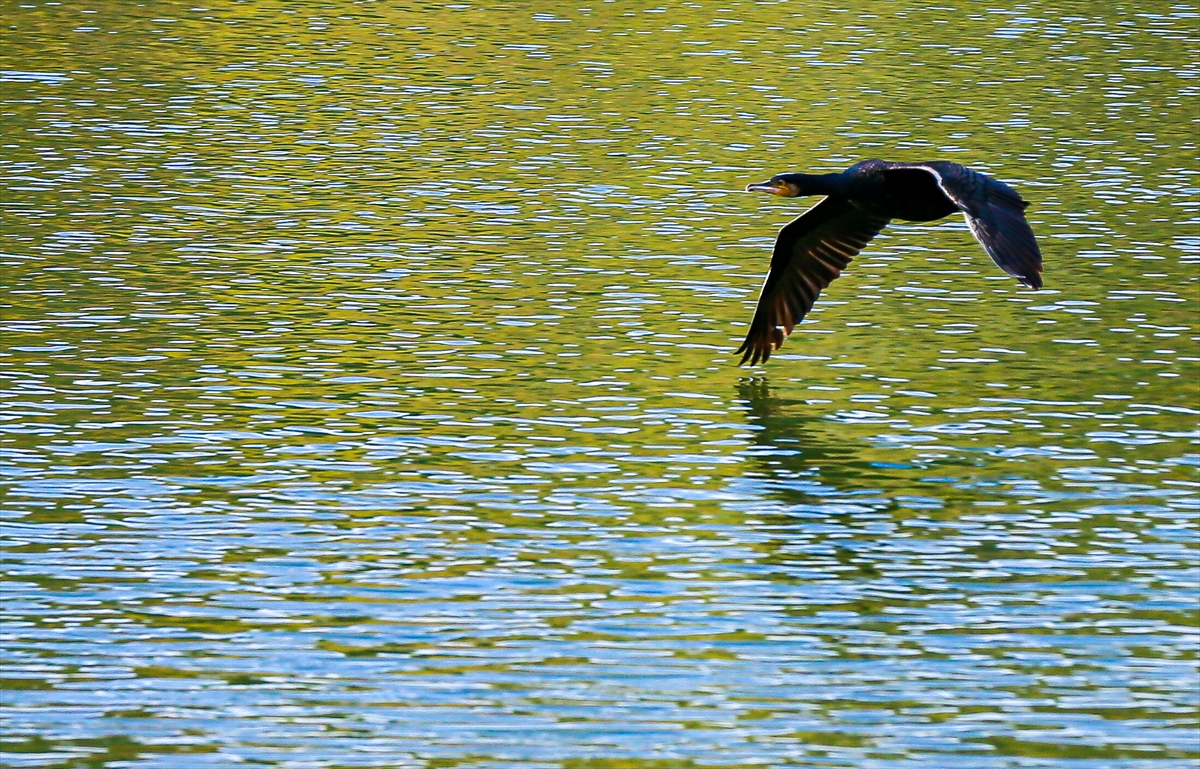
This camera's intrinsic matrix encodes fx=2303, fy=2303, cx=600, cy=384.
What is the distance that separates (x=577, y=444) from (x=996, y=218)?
3197 millimetres

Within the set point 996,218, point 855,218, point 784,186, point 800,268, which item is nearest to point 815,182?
point 784,186

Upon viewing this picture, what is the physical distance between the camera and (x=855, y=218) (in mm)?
17719

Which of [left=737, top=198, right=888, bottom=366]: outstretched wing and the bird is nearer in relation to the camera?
the bird

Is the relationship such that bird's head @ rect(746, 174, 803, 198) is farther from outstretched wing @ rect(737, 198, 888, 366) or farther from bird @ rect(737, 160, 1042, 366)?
outstretched wing @ rect(737, 198, 888, 366)

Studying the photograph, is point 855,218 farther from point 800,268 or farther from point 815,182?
point 815,182

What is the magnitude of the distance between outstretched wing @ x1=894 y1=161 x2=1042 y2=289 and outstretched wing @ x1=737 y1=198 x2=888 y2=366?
1.79 m

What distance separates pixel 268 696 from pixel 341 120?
20093 millimetres

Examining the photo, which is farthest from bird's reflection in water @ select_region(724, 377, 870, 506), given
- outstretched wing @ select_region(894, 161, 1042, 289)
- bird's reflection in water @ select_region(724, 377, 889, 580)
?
outstretched wing @ select_region(894, 161, 1042, 289)

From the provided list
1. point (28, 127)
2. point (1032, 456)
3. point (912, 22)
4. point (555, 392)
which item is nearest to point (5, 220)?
point (28, 127)

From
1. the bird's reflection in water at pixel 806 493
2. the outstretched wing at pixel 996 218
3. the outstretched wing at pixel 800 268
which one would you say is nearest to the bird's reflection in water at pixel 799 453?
the bird's reflection in water at pixel 806 493

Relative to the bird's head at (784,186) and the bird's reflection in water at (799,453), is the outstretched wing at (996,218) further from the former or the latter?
the bird's reflection in water at (799,453)

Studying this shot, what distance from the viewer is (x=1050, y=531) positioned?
13.6 metres

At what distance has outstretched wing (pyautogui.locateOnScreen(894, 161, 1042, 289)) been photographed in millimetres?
14914

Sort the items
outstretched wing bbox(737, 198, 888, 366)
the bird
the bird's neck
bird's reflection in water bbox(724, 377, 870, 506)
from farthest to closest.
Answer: outstretched wing bbox(737, 198, 888, 366) < the bird's neck < the bird < bird's reflection in water bbox(724, 377, 870, 506)
